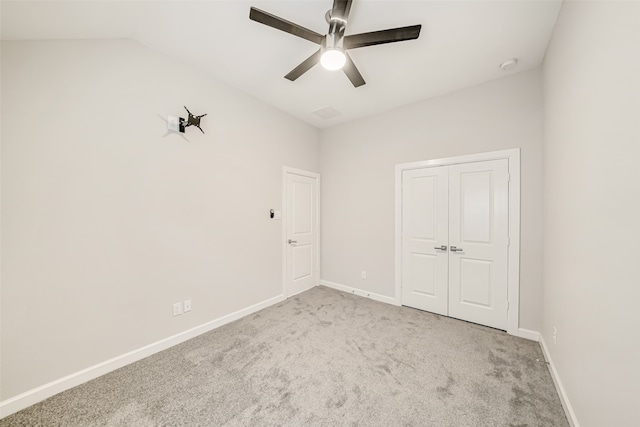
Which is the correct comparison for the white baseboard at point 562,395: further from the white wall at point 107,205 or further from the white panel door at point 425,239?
the white wall at point 107,205

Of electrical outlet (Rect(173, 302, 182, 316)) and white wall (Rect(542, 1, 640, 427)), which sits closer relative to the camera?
white wall (Rect(542, 1, 640, 427))

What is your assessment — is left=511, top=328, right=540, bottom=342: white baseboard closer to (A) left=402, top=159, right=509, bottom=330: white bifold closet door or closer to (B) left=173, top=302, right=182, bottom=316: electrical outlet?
(A) left=402, top=159, right=509, bottom=330: white bifold closet door

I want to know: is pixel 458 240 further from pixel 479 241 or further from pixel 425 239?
pixel 425 239

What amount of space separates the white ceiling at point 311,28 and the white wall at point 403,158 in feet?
0.97

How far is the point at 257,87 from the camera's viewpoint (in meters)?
2.90

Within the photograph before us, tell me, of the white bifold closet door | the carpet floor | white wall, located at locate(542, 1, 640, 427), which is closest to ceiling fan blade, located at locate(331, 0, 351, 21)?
white wall, located at locate(542, 1, 640, 427)

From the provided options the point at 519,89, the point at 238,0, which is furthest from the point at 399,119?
the point at 238,0

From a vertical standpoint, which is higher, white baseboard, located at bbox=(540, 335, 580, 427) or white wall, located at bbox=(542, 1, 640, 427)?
white wall, located at bbox=(542, 1, 640, 427)

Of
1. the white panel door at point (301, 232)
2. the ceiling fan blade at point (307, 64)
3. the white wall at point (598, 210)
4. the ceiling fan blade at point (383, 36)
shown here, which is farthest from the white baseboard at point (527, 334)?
the ceiling fan blade at point (307, 64)

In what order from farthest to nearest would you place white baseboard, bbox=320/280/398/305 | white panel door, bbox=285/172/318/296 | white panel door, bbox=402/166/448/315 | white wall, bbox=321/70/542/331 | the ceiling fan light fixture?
white panel door, bbox=285/172/318/296, white baseboard, bbox=320/280/398/305, white panel door, bbox=402/166/448/315, white wall, bbox=321/70/542/331, the ceiling fan light fixture

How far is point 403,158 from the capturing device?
3311mm

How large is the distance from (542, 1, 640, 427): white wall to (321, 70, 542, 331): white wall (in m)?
0.62

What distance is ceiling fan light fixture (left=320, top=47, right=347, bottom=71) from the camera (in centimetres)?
165

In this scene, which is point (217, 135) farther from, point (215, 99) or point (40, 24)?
point (40, 24)
